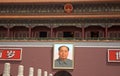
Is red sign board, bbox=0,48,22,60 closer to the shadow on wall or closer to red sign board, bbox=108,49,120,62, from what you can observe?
the shadow on wall

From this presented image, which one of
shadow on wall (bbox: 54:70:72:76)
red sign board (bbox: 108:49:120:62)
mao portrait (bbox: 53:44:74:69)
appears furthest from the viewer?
shadow on wall (bbox: 54:70:72:76)

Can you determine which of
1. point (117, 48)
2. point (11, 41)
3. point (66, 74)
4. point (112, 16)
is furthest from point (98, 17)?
point (11, 41)

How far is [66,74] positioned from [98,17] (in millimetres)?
5667

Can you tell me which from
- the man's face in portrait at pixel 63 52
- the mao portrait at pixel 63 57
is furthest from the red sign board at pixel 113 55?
the man's face in portrait at pixel 63 52

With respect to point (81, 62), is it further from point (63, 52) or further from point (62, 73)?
point (62, 73)

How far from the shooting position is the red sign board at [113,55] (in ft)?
96.0

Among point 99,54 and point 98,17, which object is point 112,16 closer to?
point 98,17

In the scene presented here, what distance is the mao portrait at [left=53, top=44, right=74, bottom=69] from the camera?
1169 inches

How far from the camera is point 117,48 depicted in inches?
1161

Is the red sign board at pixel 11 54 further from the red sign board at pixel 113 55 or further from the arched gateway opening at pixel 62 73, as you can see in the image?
the red sign board at pixel 113 55

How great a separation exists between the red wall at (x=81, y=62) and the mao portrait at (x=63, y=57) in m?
0.37

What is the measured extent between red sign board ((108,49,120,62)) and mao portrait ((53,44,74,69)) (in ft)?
10.0

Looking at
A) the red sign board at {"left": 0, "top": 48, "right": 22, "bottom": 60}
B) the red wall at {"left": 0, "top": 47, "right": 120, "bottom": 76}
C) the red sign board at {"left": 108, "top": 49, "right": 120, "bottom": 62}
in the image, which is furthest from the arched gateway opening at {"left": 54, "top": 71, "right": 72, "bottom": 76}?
the red sign board at {"left": 108, "top": 49, "right": 120, "bottom": 62}

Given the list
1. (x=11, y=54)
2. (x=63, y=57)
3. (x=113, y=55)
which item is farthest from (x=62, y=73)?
(x=113, y=55)
